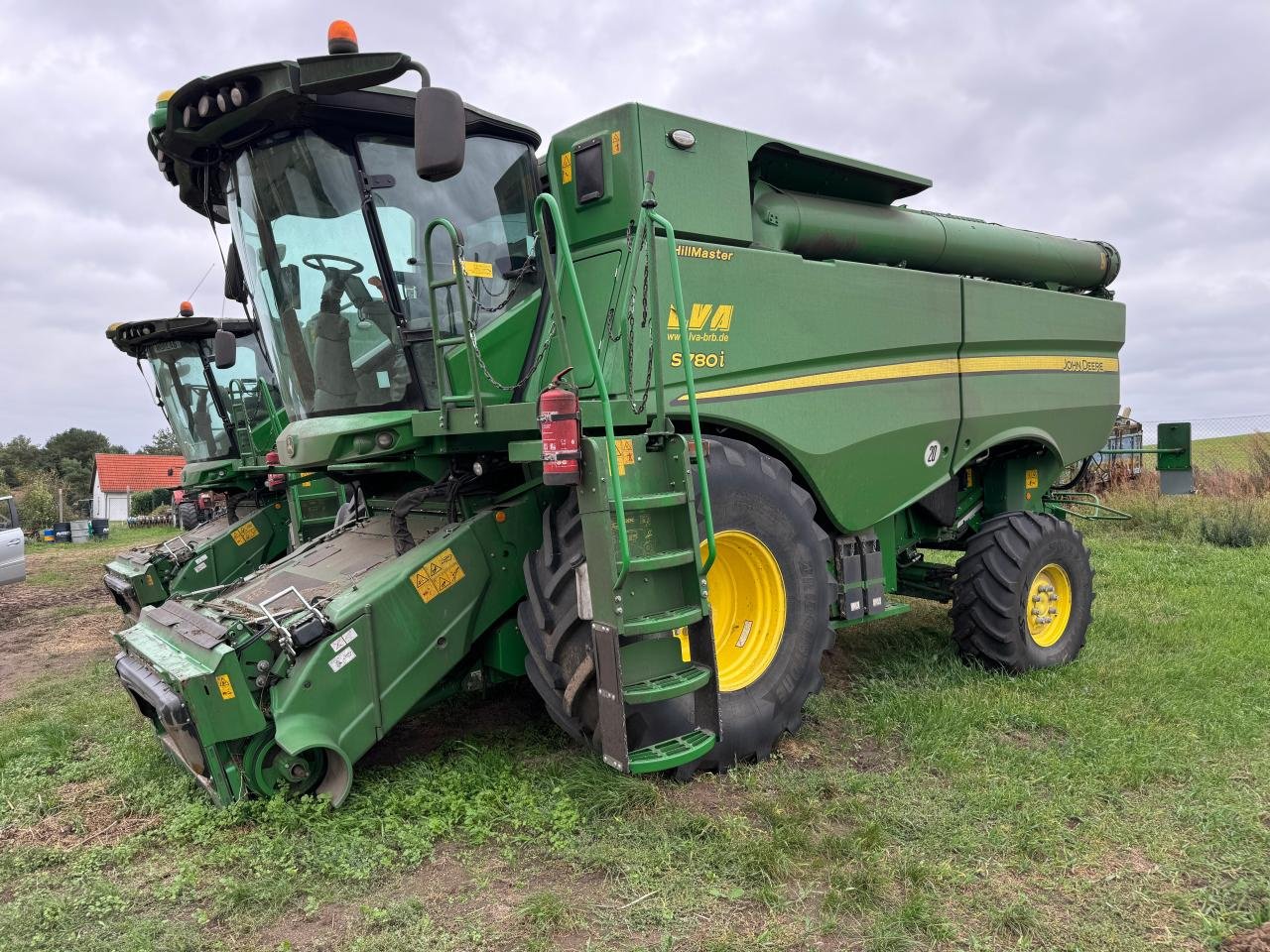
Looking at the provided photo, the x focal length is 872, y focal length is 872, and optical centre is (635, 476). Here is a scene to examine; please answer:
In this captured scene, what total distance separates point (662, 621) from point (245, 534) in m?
6.61

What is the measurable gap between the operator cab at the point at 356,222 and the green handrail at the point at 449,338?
10 centimetres

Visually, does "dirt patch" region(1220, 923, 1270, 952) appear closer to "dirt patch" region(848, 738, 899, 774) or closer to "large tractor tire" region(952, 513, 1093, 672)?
"dirt patch" region(848, 738, 899, 774)

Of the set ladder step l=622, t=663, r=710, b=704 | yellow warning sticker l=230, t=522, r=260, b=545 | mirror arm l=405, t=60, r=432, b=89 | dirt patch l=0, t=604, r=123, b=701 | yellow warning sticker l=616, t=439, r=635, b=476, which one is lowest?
dirt patch l=0, t=604, r=123, b=701

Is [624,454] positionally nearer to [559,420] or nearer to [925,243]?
[559,420]

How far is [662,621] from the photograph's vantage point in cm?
321

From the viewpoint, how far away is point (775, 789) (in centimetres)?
351

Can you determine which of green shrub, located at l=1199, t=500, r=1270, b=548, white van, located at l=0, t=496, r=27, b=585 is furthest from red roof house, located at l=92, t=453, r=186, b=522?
green shrub, located at l=1199, t=500, r=1270, b=548

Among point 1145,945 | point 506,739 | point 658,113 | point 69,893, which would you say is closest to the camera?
point 1145,945

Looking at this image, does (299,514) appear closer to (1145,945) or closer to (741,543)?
(741,543)

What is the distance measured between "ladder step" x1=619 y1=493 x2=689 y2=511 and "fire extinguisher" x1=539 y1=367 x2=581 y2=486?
204mm

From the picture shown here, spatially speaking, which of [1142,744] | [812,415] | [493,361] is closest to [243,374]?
[493,361]

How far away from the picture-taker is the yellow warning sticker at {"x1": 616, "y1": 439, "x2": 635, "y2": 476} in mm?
3287

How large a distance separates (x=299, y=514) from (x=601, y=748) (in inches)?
210

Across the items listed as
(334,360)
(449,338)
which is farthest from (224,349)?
(449,338)
